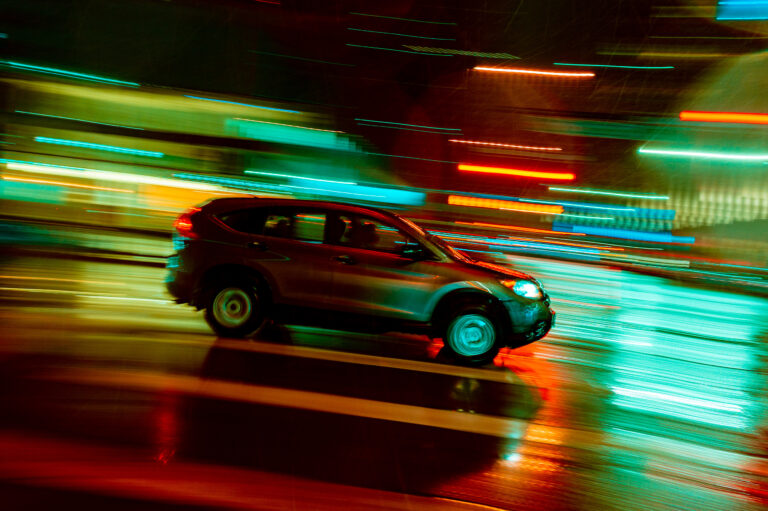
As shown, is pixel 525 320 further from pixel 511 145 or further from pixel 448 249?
pixel 511 145

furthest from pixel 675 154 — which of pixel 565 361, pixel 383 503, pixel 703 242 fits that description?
pixel 383 503

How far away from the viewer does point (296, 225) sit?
7.36 m

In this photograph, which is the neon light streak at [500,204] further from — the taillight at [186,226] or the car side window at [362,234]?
the taillight at [186,226]

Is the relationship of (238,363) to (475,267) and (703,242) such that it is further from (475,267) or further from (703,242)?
(703,242)

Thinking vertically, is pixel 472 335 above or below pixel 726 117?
below

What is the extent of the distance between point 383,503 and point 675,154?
93.7 feet

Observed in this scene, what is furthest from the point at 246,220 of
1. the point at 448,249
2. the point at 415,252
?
the point at 448,249

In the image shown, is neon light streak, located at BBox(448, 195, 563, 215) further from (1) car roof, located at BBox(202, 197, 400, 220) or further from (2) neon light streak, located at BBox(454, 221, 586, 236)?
(1) car roof, located at BBox(202, 197, 400, 220)

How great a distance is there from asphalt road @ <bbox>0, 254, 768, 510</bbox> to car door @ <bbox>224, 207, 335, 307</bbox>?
0.68m

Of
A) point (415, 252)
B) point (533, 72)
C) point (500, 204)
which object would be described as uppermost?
point (533, 72)

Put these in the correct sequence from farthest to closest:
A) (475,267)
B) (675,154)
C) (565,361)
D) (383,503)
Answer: (675,154) → (565,361) → (475,267) → (383,503)

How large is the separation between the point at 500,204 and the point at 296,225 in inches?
732

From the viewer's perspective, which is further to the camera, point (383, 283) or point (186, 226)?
point (186, 226)

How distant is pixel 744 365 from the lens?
336 inches
